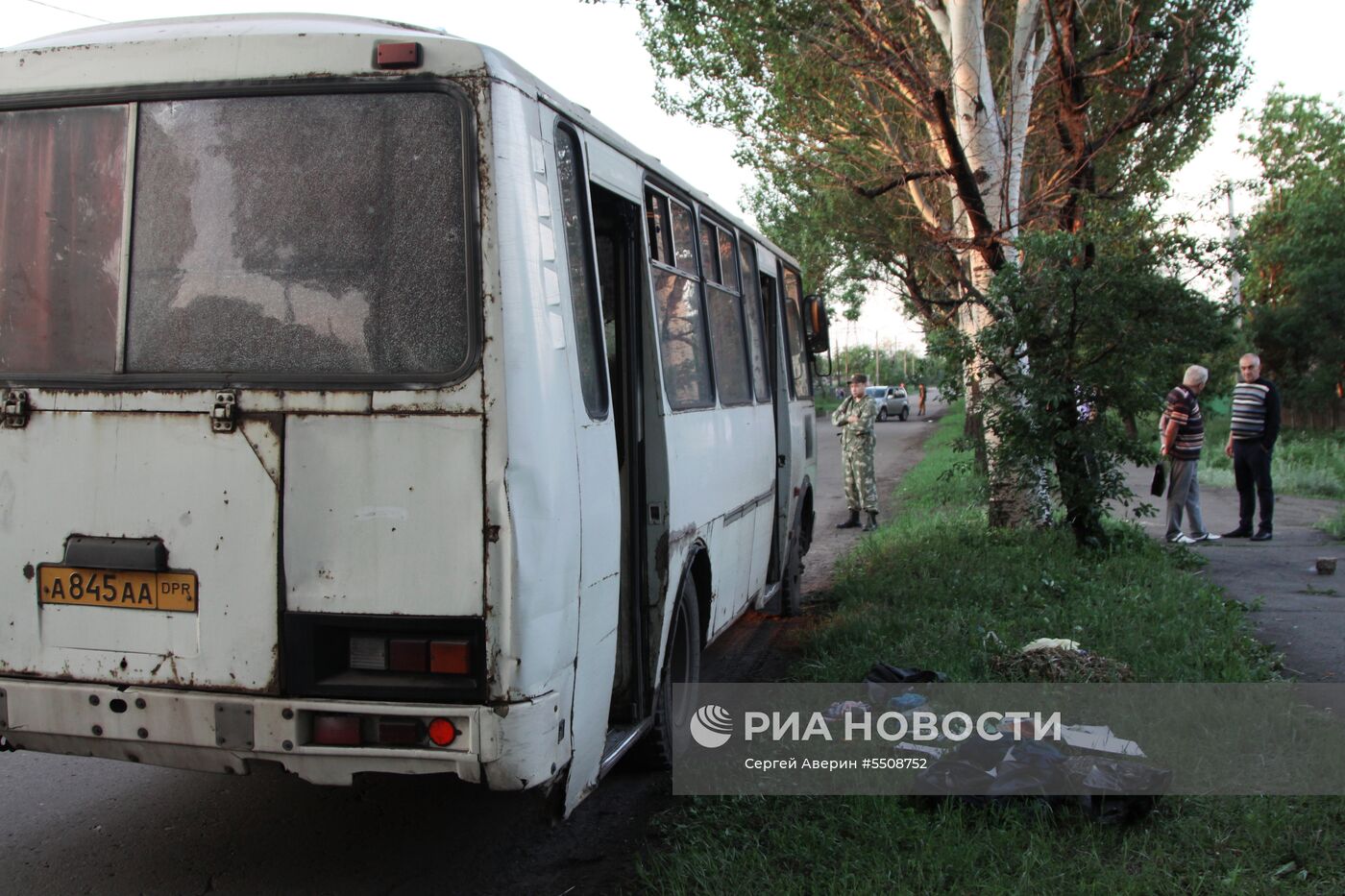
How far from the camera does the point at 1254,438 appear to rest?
12312 millimetres

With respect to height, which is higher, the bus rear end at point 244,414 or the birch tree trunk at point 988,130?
the birch tree trunk at point 988,130

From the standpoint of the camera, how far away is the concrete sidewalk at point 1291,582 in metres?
7.32

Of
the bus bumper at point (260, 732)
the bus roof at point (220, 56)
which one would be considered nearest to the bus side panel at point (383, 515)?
the bus bumper at point (260, 732)

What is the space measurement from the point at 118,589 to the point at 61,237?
1.12 meters

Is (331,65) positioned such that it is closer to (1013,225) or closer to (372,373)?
(372,373)

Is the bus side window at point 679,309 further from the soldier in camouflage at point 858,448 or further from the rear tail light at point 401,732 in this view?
the soldier in camouflage at point 858,448

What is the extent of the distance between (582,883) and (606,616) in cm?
97

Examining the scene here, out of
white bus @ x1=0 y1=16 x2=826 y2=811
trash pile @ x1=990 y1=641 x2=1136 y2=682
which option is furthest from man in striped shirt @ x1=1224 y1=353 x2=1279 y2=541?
white bus @ x1=0 y1=16 x2=826 y2=811

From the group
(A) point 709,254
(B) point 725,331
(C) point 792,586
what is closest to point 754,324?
(B) point 725,331

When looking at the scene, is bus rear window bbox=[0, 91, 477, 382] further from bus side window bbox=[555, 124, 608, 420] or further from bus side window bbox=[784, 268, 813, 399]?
bus side window bbox=[784, 268, 813, 399]

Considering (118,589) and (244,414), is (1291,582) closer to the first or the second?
(244,414)

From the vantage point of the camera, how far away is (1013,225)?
10.6 meters

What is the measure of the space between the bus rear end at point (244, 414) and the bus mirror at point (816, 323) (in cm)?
602

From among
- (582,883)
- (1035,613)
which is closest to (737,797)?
(582,883)
